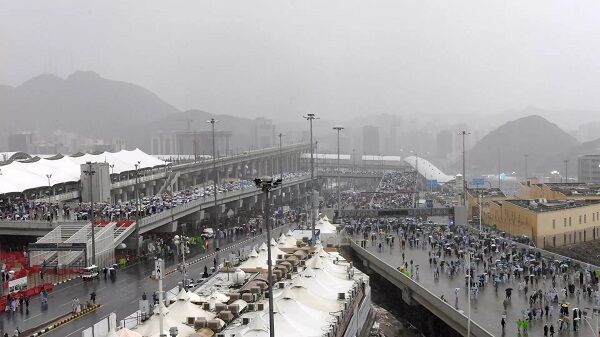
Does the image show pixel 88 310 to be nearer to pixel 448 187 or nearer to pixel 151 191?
pixel 151 191

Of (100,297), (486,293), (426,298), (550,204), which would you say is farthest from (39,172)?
(486,293)

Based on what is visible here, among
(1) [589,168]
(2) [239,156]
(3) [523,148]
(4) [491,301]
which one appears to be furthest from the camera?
(3) [523,148]

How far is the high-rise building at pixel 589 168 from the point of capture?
85625 millimetres

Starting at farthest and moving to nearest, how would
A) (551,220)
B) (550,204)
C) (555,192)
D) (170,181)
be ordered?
(170,181), (555,192), (550,204), (551,220)

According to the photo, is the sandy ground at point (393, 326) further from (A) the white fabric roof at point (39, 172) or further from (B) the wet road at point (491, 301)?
(A) the white fabric roof at point (39, 172)

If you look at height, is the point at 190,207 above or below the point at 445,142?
below

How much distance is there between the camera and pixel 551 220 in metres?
33.2

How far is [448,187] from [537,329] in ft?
167

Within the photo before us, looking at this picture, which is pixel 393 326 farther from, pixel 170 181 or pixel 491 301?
pixel 170 181

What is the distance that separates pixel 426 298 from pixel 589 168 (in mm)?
74397

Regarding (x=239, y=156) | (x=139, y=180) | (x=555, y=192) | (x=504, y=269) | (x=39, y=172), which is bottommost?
(x=504, y=269)

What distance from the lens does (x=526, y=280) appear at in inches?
877

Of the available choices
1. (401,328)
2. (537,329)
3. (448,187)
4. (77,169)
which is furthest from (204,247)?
(448,187)

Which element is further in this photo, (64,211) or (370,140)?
(370,140)
